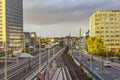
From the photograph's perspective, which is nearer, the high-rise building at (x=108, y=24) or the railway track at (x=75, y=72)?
the railway track at (x=75, y=72)

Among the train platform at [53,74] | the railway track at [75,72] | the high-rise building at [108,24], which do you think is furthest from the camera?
the high-rise building at [108,24]

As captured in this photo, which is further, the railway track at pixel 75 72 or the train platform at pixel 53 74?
the railway track at pixel 75 72

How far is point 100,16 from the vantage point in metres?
182

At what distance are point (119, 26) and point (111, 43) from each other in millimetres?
12122

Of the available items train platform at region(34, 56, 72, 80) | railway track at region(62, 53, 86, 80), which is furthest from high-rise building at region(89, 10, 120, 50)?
train platform at region(34, 56, 72, 80)

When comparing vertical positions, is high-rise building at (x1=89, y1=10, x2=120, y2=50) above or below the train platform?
above

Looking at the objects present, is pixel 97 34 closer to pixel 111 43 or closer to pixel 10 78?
pixel 111 43

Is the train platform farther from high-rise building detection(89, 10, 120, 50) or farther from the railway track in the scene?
high-rise building detection(89, 10, 120, 50)

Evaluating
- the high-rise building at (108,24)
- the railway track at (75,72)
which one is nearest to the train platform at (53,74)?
the railway track at (75,72)

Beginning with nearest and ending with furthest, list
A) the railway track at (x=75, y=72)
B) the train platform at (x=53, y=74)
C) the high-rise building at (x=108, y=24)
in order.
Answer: the train platform at (x=53, y=74), the railway track at (x=75, y=72), the high-rise building at (x=108, y=24)

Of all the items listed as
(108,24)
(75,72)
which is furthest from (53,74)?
(108,24)

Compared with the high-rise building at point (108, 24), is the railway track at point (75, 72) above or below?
below

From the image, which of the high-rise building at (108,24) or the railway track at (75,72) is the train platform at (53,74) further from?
the high-rise building at (108,24)

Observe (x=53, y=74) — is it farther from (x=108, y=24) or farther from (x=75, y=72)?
(x=108, y=24)
